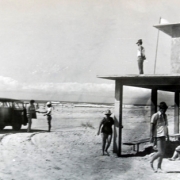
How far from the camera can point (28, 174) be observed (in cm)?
727

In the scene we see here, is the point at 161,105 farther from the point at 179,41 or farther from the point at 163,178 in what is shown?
the point at 179,41

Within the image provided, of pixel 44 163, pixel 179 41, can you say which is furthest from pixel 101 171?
pixel 179 41

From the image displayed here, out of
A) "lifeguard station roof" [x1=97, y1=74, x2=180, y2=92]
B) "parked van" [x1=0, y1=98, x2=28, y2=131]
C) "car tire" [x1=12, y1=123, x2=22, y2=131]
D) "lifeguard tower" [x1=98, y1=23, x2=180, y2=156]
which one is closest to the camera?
"lifeguard station roof" [x1=97, y1=74, x2=180, y2=92]

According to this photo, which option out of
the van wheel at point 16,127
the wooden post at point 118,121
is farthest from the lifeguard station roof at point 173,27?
the van wheel at point 16,127

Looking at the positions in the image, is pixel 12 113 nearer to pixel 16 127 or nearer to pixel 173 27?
pixel 16 127

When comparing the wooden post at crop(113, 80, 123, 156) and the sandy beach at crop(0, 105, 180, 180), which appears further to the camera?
the wooden post at crop(113, 80, 123, 156)

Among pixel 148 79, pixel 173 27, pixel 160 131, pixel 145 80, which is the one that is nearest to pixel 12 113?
pixel 145 80

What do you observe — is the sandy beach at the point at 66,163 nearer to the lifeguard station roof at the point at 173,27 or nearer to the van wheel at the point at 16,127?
the van wheel at the point at 16,127

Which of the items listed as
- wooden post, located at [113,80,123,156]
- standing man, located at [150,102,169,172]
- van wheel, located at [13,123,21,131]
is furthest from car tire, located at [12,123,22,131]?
standing man, located at [150,102,169,172]

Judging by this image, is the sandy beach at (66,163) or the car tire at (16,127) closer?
the sandy beach at (66,163)

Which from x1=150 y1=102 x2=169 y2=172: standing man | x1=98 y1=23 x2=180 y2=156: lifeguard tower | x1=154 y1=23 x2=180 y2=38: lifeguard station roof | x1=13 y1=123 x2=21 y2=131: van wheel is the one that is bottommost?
x1=13 y1=123 x2=21 y2=131: van wheel

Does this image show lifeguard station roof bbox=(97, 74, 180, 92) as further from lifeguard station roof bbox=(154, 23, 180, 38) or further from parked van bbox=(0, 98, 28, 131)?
parked van bbox=(0, 98, 28, 131)

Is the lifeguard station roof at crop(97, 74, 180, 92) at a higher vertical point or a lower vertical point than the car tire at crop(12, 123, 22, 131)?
higher

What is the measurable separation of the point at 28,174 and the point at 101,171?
1747 millimetres
